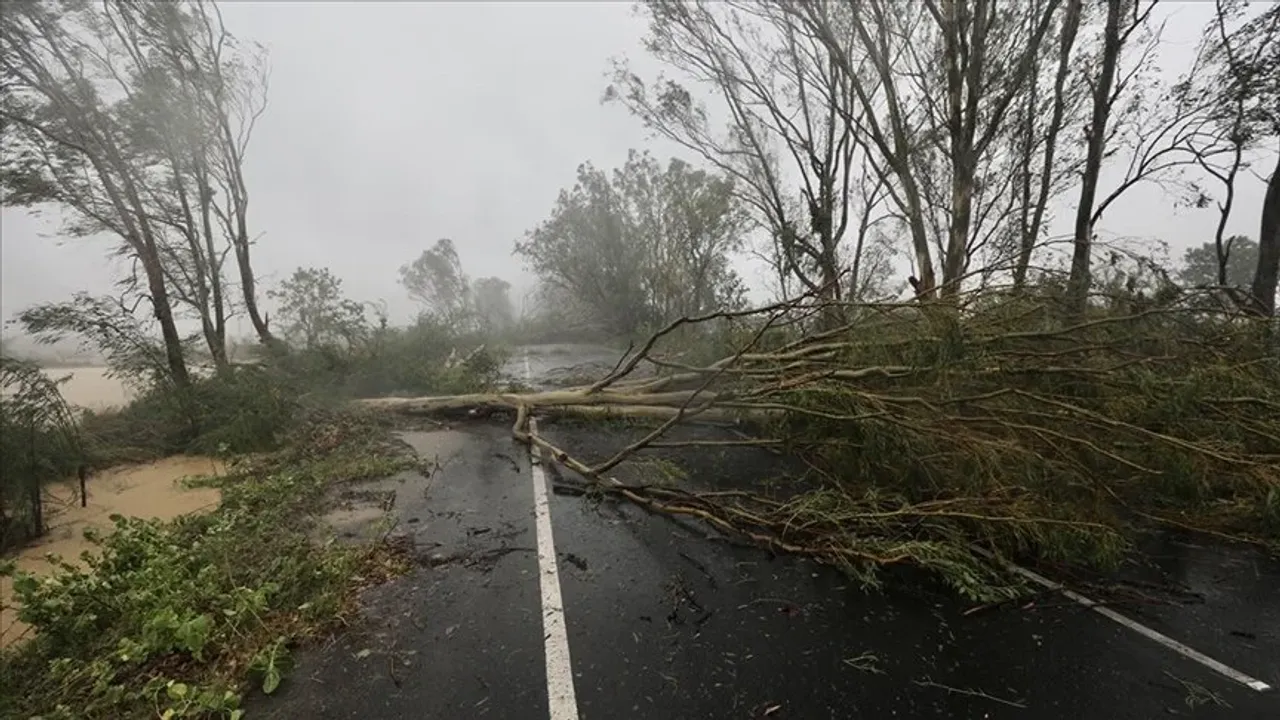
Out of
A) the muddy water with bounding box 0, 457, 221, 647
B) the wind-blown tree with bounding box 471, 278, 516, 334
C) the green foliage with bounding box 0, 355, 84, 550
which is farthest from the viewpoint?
the wind-blown tree with bounding box 471, 278, 516, 334

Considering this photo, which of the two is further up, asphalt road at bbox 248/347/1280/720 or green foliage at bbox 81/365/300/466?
green foliage at bbox 81/365/300/466

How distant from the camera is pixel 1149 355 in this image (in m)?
5.02

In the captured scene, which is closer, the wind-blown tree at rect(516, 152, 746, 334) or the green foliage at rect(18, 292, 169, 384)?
the green foliage at rect(18, 292, 169, 384)

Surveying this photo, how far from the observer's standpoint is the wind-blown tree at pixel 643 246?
22984 millimetres

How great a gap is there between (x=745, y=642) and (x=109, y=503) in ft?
21.4

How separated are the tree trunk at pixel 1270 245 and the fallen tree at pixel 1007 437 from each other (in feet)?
14.5

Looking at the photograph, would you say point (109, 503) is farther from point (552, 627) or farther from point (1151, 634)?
point (1151, 634)

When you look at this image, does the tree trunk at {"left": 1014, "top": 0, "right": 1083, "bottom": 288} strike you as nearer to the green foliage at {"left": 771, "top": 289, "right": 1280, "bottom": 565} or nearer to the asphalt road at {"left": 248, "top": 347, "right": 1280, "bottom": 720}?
the green foliage at {"left": 771, "top": 289, "right": 1280, "bottom": 565}

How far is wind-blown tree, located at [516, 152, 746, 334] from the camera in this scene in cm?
2298

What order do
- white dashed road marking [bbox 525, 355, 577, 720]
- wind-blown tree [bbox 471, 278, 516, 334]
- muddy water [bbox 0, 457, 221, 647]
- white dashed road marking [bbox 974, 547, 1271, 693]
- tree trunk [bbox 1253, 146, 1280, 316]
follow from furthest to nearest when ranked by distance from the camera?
wind-blown tree [bbox 471, 278, 516, 334]
tree trunk [bbox 1253, 146, 1280, 316]
muddy water [bbox 0, 457, 221, 647]
white dashed road marking [bbox 974, 547, 1271, 693]
white dashed road marking [bbox 525, 355, 577, 720]

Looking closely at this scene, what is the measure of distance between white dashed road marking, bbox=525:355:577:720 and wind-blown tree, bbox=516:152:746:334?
1742cm

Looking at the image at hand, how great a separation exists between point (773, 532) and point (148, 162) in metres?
13.1

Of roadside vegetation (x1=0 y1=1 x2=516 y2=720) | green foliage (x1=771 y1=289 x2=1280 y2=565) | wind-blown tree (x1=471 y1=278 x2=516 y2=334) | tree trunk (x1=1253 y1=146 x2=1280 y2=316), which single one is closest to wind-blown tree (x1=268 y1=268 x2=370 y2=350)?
roadside vegetation (x1=0 y1=1 x2=516 y2=720)

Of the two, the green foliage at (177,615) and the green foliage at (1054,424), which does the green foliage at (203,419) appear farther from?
the green foliage at (1054,424)
